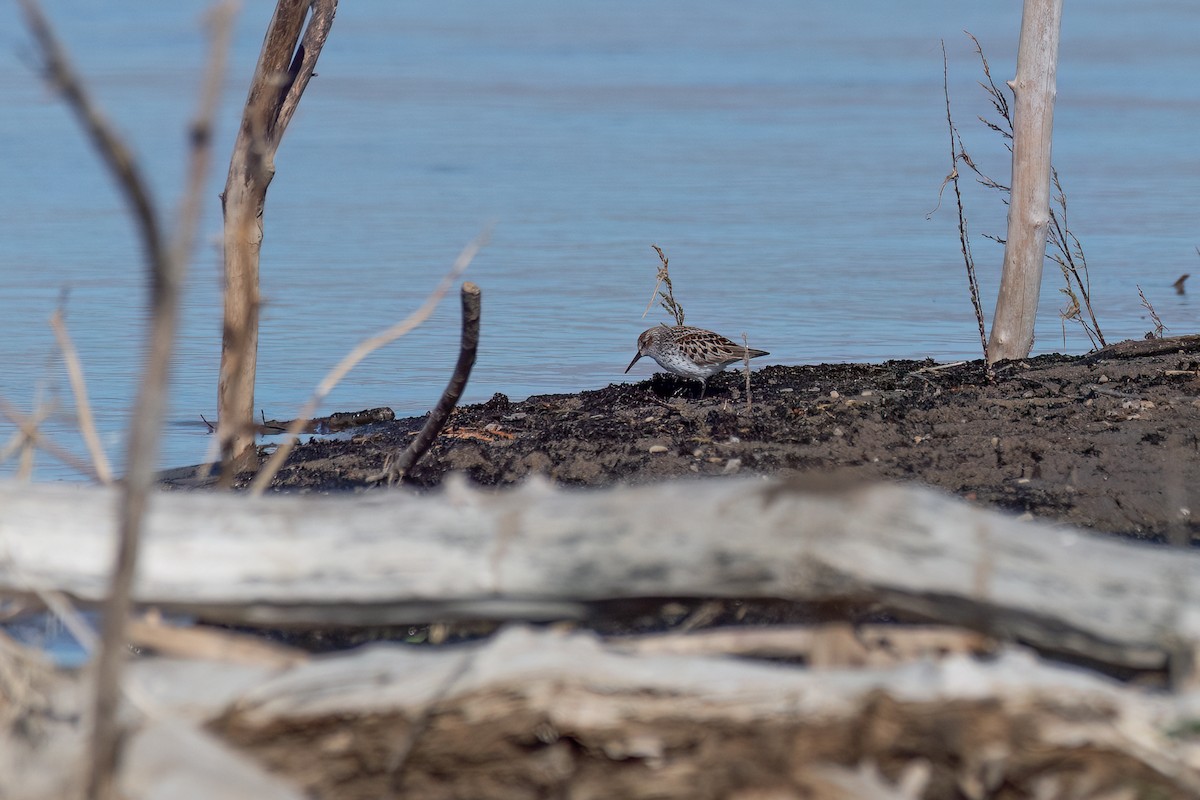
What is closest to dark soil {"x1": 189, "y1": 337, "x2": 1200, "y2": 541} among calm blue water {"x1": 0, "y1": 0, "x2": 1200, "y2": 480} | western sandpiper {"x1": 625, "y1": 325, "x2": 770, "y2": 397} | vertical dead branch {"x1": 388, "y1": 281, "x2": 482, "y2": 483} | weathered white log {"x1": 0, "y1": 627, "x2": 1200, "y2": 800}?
western sandpiper {"x1": 625, "y1": 325, "x2": 770, "y2": 397}

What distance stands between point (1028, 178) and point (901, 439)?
85.0 inches

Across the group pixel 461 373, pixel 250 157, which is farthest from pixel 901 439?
pixel 250 157

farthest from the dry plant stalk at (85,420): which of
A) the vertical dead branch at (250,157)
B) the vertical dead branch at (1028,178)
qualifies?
the vertical dead branch at (1028,178)

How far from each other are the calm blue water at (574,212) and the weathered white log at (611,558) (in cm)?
68

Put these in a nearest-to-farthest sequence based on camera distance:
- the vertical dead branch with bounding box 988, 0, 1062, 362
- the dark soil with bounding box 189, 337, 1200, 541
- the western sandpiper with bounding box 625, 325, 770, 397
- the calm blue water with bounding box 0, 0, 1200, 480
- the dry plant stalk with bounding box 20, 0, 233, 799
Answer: the dry plant stalk with bounding box 20, 0, 233, 799 < the dark soil with bounding box 189, 337, 1200, 541 < the vertical dead branch with bounding box 988, 0, 1062, 362 < the western sandpiper with bounding box 625, 325, 770, 397 < the calm blue water with bounding box 0, 0, 1200, 480

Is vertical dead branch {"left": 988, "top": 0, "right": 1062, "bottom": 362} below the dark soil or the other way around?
the other way around

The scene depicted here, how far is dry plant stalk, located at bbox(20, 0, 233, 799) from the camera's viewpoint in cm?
227

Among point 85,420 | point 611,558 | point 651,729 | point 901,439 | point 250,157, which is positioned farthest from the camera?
point 901,439

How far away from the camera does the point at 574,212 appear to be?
15727mm

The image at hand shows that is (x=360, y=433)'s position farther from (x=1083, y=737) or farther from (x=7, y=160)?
(x=7, y=160)

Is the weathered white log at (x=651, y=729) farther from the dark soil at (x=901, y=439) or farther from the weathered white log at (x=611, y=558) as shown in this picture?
the dark soil at (x=901, y=439)

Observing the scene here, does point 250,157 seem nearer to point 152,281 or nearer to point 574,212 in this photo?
point 152,281

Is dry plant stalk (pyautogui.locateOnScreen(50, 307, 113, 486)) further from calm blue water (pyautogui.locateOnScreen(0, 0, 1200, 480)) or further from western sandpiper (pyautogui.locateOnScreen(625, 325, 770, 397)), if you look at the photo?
western sandpiper (pyautogui.locateOnScreen(625, 325, 770, 397))

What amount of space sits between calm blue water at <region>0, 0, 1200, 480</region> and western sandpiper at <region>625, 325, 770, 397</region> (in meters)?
1.02
